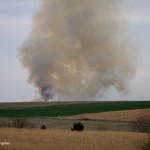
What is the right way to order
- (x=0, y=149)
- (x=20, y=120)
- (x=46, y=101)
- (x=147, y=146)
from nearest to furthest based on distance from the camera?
1. (x=147, y=146)
2. (x=0, y=149)
3. (x=20, y=120)
4. (x=46, y=101)

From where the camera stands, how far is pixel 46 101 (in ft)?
541

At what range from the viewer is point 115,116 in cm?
7219

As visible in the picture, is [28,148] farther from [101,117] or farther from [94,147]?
→ [101,117]

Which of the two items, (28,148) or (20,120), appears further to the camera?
(20,120)

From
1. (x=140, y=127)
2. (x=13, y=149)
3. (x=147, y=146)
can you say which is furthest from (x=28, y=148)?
(x=140, y=127)

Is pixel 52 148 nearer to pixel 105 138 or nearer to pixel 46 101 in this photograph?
pixel 105 138

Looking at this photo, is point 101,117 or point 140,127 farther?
point 101,117

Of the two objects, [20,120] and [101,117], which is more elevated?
[101,117]

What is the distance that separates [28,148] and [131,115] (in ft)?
155

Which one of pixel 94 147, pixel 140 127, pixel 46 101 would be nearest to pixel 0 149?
pixel 94 147

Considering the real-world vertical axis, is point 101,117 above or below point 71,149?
above

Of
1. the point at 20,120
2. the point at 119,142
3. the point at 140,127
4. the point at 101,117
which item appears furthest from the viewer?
the point at 101,117

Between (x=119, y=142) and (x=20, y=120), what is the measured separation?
73.6 feet

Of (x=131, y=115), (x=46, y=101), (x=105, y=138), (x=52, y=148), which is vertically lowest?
(x=52, y=148)
